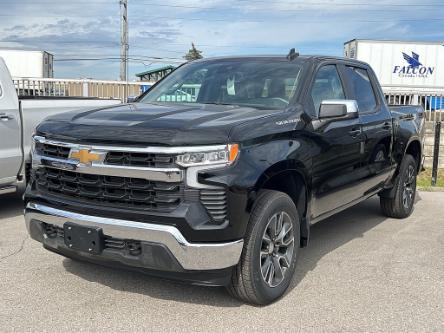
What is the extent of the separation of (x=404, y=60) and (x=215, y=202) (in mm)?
27482

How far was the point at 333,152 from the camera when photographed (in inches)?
187

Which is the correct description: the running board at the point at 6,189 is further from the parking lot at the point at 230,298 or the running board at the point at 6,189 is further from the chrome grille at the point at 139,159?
the chrome grille at the point at 139,159

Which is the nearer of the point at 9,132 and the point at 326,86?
the point at 326,86

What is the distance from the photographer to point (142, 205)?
3588 millimetres

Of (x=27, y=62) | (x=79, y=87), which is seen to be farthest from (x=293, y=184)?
(x=27, y=62)

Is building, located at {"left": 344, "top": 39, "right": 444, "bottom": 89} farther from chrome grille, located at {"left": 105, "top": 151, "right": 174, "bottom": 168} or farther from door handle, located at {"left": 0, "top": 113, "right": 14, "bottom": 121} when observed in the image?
chrome grille, located at {"left": 105, "top": 151, "right": 174, "bottom": 168}

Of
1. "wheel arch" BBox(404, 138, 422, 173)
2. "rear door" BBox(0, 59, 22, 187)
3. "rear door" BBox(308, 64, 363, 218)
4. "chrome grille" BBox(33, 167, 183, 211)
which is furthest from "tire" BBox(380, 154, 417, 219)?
"rear door" BBox(0, 59, 22, 187)

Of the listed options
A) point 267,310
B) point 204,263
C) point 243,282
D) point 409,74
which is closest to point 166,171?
point 204,263

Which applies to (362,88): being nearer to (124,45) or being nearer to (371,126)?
(371,126)

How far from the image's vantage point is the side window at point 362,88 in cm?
567

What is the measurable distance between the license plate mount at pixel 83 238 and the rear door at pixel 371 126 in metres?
2.81

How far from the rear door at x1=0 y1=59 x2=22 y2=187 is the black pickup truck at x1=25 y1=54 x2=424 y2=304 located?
257 centimetres

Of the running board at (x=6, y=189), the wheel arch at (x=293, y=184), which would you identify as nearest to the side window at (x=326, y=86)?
the wheel arch at (x=293, y=184)

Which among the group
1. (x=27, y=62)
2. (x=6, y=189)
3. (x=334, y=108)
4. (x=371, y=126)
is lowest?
(x=6, y=189)
